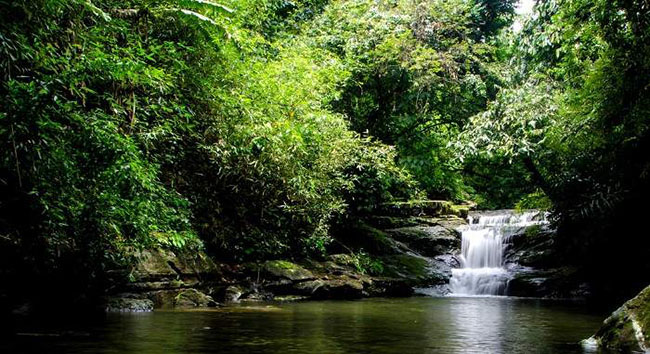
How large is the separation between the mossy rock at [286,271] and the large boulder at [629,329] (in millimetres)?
6951

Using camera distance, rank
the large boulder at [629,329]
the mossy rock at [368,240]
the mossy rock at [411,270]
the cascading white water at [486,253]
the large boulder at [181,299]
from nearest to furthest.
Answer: the large boulder at [629,329] < the large boulder at [181,299] < the cascading white water at [486,253] < the mossy rock at [411,270] < the mossy rock at [368,240]

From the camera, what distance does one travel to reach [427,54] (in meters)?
17.0

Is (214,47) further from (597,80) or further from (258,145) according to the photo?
(597,80)

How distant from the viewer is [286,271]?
1143cm

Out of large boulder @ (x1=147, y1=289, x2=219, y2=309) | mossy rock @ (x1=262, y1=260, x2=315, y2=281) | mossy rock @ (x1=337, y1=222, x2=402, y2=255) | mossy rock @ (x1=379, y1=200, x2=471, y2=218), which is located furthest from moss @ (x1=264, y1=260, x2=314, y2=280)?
mossy rock @ (x1=379, y1=200, x2=471, y2=218)

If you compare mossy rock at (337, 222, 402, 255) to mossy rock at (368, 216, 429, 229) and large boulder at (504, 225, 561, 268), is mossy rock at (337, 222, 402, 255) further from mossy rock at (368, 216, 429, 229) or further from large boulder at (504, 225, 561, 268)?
large boulder at (504, 225, 561, 268)

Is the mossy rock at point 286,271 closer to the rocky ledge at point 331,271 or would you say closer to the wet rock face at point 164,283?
the rocky ledge at point 331,271

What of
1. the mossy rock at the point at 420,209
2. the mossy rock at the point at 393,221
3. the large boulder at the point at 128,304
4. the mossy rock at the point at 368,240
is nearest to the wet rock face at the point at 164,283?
the large boulder at the point at 128,304

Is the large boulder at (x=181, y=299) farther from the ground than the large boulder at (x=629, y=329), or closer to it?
closer to it

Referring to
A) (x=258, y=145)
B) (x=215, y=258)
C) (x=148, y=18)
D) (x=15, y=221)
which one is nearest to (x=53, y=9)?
(x=15, y=221)

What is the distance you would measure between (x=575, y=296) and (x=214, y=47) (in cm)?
989

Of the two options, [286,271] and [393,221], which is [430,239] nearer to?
[393,221]

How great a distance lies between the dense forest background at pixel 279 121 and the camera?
21.2 feet

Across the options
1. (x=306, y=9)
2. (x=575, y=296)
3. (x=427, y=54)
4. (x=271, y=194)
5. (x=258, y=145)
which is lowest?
(x=575, y=296)
